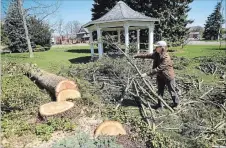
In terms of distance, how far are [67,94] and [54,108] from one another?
36.1 inches

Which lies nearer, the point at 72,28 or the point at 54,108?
the point at 54,108

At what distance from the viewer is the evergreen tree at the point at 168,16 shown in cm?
2169

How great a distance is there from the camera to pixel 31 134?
15.8ft

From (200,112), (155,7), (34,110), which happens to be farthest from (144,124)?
(155,7)

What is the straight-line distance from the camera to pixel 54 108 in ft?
18.2

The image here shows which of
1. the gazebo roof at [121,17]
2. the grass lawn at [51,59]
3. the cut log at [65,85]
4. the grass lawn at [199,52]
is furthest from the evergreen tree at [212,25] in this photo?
the cut log at [65,85]

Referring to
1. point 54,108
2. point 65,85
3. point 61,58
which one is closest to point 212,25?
point 61,58

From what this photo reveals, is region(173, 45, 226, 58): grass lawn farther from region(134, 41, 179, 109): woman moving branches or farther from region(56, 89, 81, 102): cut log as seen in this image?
region(56, 89, 81, 102): cut log

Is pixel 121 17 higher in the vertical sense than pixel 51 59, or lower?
higher

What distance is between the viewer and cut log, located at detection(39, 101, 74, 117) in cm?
535

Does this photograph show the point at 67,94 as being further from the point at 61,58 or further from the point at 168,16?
the point at 168,16

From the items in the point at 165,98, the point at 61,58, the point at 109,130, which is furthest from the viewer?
the point at 61,58

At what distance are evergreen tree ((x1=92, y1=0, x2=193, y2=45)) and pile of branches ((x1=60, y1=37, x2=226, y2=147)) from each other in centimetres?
1400

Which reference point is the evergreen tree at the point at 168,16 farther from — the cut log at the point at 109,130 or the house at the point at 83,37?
the house at the point at 83,37
